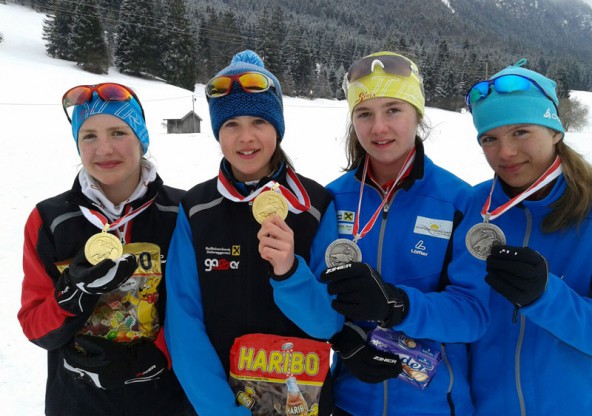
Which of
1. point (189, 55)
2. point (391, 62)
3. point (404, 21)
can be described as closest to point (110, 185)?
point (391, 62)

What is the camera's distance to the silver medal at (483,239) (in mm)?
1854

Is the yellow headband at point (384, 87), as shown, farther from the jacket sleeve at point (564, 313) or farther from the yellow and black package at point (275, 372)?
the yellow and black package at point (275, 372)

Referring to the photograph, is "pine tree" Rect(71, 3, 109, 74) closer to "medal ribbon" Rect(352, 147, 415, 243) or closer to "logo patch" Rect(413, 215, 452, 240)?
"medal ribbon" Rect(352, 147, 415, 243)

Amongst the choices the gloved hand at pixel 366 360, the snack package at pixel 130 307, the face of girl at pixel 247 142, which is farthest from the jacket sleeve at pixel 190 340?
the gloved hand at pixel 366 360

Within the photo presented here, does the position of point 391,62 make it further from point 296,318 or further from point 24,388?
point 24,388

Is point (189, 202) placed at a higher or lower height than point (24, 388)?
higher

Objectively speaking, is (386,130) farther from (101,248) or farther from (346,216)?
(101,248)

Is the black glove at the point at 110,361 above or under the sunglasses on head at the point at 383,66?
under

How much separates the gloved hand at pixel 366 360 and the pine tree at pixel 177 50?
50.6 m

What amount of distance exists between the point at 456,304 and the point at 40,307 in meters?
2.24

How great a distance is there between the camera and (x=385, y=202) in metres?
2.26

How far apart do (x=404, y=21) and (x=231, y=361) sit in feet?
566

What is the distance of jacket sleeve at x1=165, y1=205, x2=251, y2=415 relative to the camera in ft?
6.77

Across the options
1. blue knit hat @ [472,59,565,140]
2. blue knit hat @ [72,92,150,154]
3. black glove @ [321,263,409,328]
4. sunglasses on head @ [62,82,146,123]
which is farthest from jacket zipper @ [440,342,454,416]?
sunglasses on head @ [62,82,146,123]
